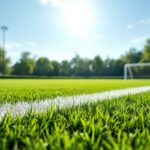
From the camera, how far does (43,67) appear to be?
8894 centimetres

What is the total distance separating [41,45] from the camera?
97125 millimetres

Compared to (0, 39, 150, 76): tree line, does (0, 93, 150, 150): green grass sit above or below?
below

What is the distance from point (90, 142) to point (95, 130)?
1.34 feet

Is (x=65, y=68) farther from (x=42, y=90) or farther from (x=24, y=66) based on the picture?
(x=42, y=90)

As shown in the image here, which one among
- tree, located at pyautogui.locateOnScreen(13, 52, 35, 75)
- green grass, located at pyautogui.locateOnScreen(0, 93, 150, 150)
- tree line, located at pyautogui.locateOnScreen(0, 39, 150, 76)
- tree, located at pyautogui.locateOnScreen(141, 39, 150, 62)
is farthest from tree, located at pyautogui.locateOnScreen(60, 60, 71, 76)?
green grass, located at pyautogui.locateOnScreen(0, 93, 150, 150)

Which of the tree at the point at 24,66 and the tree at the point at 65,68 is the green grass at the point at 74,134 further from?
the tree at the point at 65,68

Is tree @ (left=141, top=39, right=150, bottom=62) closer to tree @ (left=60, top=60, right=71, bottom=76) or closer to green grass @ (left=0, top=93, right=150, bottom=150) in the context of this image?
tree @ (left=60, top=60, right=71, bottom=76)

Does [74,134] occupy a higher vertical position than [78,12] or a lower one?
lower

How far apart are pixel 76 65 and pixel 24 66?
19.2 m

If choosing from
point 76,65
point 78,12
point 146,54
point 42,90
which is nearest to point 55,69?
point 76,65

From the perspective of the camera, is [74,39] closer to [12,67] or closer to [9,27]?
[12,67]

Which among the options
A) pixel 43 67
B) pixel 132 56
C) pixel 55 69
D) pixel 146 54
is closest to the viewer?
pixel 146 54

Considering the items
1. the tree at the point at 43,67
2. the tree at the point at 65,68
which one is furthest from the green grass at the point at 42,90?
the tree at the point at 65,68

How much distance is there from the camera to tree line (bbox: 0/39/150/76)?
80.4 m
